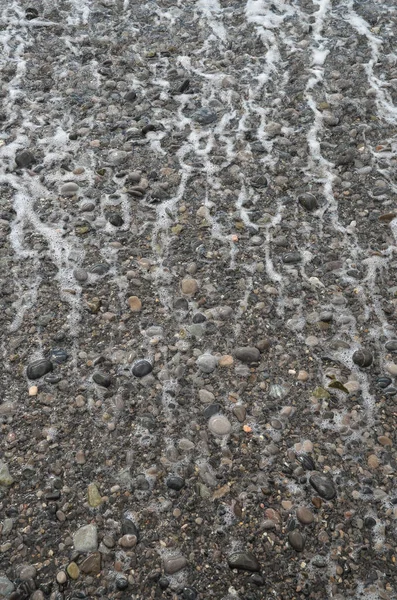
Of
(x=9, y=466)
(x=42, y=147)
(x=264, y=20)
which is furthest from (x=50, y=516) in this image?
(x=264, y=20)

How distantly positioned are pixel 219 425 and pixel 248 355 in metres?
0.46

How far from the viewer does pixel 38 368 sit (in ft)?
10.7

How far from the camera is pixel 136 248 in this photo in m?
3.87

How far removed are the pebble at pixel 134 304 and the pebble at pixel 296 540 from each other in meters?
1.54

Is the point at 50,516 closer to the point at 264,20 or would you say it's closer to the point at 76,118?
the point at 76,118

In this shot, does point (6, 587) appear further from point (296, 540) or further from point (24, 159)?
point (24, 159)

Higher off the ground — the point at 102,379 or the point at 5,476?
the point at 102,379

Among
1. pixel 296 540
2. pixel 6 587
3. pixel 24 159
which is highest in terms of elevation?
pixel 24 159

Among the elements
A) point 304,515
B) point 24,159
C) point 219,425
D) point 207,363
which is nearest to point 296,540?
point 304,515

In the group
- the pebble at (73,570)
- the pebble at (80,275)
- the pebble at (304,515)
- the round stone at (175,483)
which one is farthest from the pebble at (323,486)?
the pebble at (80,275)

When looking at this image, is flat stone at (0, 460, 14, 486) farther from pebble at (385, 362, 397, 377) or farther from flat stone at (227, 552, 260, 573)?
pebble at (385, 362, 397, 377)

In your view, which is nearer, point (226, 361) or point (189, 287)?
point (226, 361)

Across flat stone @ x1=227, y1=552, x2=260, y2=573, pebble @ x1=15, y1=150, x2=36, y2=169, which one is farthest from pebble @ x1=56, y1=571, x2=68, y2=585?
pebble @ x1=15, y1=150, x2=36, y2=169

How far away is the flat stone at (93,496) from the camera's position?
280cm
